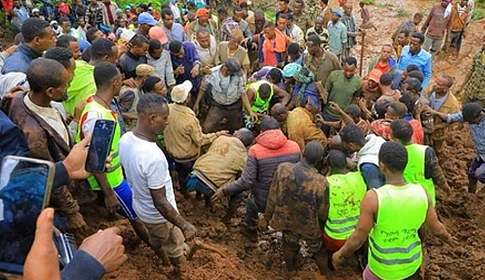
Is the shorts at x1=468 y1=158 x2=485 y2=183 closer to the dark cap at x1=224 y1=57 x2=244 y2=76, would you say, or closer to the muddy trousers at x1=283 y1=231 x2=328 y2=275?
the muddy trousers at x1=283 y1=231 x2=328 y2=275

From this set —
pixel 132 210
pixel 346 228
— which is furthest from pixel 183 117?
pixel 346 228

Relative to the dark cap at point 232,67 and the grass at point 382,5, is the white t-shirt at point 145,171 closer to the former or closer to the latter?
the dark cap at point 232,67

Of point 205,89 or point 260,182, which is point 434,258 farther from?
point 205,89

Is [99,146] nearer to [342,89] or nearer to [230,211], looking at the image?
[230,211]

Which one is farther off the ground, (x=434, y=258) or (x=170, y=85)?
(x=170, y=85)

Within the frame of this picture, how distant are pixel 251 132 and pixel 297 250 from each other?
5.94ft

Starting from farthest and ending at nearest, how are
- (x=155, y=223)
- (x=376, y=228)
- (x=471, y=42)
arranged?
(x=471, y=42) → (x=155, y=223) → (x=376, y=228)

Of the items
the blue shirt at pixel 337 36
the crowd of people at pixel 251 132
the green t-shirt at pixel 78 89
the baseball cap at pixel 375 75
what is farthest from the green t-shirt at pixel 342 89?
the green t-shirt at pixel 78 89

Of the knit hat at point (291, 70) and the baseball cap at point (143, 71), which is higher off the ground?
the baseball cap at point (143, 71)

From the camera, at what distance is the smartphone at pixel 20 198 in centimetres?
205

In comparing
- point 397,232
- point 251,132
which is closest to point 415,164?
point 397,232

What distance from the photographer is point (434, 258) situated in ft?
18.7

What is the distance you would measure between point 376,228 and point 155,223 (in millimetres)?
1828

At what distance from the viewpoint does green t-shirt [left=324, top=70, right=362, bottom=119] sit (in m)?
6.99
